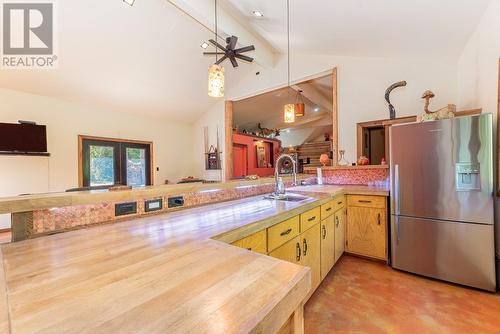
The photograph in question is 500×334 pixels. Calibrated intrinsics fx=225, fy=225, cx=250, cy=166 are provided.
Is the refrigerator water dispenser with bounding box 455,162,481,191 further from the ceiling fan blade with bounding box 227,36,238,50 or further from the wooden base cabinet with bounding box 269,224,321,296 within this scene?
the ceiling fan blade with bounding box 227,36,238,50

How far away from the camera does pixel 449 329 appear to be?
153cm

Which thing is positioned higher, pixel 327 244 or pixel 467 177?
pixel 467 177

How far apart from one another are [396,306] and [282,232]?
4.02 ft

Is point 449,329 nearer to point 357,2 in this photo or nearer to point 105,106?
point 357,2

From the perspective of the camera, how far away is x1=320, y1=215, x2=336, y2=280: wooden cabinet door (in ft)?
6.72

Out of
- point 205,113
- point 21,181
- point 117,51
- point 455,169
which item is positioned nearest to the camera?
point 455,169

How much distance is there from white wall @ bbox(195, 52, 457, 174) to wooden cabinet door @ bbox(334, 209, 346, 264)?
153cm

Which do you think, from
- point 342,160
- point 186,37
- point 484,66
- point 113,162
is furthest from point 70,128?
point 484,66

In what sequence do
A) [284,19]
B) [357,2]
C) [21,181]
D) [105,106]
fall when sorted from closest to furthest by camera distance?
1. [357,2]
2. [284,19]
3. [21,181]
4. [105,106]

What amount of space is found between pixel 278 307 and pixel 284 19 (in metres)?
3.45

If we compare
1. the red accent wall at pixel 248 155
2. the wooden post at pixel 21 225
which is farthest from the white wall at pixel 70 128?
the wooden post at pixel 21 225

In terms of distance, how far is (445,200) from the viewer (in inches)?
82.4

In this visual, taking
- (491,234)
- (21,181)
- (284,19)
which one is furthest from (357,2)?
(21,181)

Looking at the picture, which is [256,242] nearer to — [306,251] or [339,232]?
[306,251]
